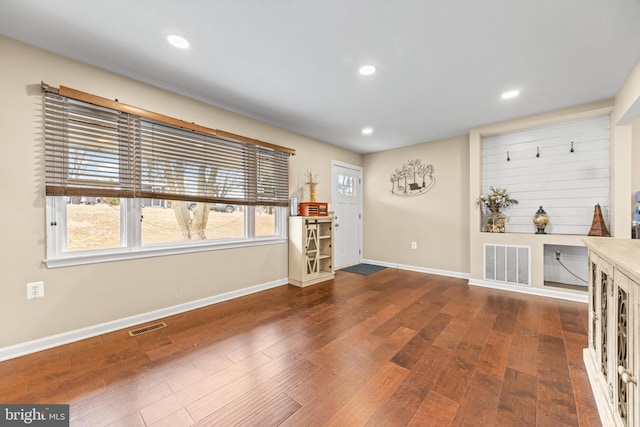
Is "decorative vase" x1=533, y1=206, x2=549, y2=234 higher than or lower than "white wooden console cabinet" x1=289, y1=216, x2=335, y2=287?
higher

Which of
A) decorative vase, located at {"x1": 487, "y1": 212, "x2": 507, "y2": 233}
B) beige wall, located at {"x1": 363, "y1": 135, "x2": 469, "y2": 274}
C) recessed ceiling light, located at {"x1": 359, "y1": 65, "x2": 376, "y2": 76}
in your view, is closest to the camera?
recessed ceiling light, located at {"x1": 359, "y1": 65, "x2": 376, "y2": 76}

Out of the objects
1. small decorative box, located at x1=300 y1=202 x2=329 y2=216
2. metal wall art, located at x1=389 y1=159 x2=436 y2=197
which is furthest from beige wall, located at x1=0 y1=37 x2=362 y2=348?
metal wall art, located at x1=389 y1=159 x2=436 y2=197

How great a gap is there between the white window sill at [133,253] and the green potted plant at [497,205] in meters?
3.51

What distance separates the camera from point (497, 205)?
12.8ft

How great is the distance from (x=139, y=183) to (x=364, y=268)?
155 inches

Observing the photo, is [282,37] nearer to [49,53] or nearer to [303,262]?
[49,53]

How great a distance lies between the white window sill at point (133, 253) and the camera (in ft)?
7.30

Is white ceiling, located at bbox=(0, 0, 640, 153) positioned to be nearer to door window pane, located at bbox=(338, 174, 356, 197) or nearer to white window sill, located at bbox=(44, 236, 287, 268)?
white window sill, located at bbox=(44, 236, 287, 268)

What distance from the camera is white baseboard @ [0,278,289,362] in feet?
6.63

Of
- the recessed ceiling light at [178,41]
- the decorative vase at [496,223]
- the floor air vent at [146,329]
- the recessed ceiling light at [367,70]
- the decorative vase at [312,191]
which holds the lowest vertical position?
the floor air vent at [146,329]

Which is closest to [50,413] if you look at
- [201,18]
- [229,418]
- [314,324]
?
[229,418]

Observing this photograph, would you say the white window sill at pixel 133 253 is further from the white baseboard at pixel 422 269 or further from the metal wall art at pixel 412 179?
the metal wall art at pixel 412 179

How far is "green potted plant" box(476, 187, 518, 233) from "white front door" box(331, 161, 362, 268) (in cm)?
232

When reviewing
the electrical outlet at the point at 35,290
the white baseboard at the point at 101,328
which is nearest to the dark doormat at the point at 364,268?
the white baseboard at the point at 101,328
